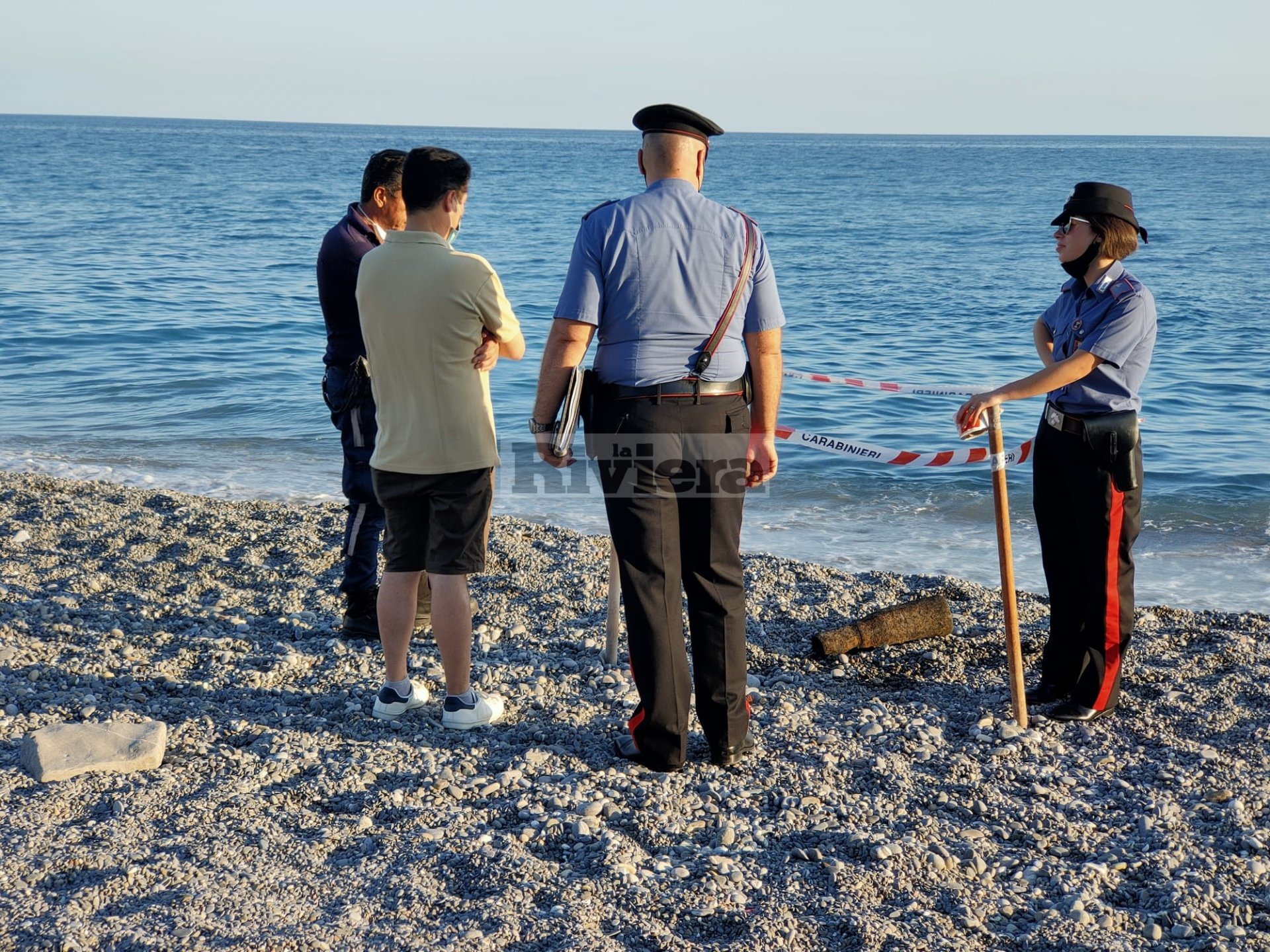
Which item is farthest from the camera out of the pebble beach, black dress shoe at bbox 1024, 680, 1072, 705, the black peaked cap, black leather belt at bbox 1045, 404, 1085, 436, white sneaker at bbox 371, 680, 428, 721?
black dress shoe at bbox 1024, 680, 1072, 705

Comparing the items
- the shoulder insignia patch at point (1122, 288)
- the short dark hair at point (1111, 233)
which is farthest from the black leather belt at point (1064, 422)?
the short dark hair at point (1111, 233)

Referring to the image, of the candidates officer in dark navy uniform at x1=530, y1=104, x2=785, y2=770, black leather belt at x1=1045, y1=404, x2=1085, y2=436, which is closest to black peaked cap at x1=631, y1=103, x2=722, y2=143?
officer in dark navy uniform at x1=530, y1=104, x2=785, y2=770

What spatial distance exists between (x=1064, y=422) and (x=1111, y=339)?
1.19ft

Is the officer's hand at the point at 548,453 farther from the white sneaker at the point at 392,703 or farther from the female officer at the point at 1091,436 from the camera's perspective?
the female officer at the point at 1091,436

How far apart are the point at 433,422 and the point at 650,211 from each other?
1045 mm

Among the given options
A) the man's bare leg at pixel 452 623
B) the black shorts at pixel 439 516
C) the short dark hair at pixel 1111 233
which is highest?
the short dark hair at pixel 1111 233

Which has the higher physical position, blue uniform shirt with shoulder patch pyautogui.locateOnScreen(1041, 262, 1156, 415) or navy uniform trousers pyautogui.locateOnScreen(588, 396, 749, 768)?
blue uniform shirt with shoulder patch pyautogui.locateOnScreen(1041, 262, 1156, 415)

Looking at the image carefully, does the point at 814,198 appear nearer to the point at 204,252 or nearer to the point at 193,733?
the point at 204,252

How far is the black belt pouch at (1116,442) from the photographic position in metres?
4.02

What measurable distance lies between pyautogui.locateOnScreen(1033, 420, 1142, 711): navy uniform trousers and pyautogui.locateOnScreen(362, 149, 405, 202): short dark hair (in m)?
2.76

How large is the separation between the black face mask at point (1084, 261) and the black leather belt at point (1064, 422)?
496 millimetres

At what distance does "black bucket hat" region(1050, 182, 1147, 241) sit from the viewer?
3996 mm

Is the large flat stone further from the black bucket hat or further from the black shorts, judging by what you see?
the black bucket hat

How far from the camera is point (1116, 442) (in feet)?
13.2
